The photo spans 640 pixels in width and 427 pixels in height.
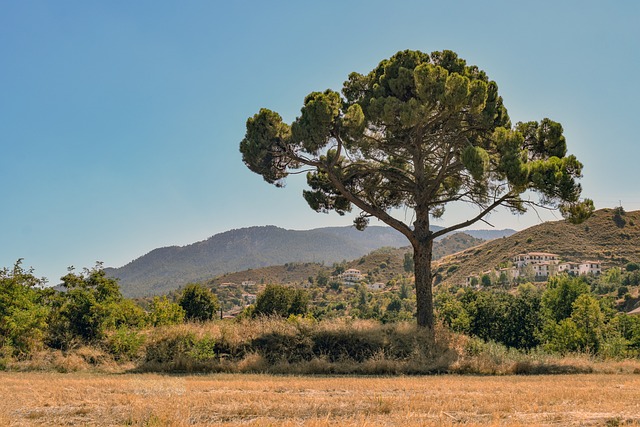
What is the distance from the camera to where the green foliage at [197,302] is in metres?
54.0

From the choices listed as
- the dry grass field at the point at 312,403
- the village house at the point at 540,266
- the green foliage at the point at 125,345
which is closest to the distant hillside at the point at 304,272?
the village house at the point at 540,266

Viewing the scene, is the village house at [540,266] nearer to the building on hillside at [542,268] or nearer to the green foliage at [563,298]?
the building on hillside at [542,268]

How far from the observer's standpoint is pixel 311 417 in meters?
6.33

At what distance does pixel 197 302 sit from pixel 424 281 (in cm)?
4150

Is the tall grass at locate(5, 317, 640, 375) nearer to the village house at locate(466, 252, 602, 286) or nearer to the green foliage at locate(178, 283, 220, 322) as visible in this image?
the green foliage at locate(178, 283, 220, 322)

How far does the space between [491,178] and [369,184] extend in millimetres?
4565

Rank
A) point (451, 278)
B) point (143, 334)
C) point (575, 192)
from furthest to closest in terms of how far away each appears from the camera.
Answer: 1. point (451, 278)
2. point (575, 192)
3. point (143, 334)

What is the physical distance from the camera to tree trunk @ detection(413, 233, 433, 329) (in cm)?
1688

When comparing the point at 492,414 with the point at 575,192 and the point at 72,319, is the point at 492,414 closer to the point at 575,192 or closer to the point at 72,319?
the point at 575,192

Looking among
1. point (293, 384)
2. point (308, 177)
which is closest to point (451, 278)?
point (308, 177)

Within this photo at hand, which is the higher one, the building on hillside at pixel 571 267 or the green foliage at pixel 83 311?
the building on hillside at pixel 571 267

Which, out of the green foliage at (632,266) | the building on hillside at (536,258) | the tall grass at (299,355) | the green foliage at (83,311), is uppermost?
the building on hillside at (536,258)

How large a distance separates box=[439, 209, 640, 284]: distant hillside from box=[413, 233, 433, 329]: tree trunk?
99744 mm

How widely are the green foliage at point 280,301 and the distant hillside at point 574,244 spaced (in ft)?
234
